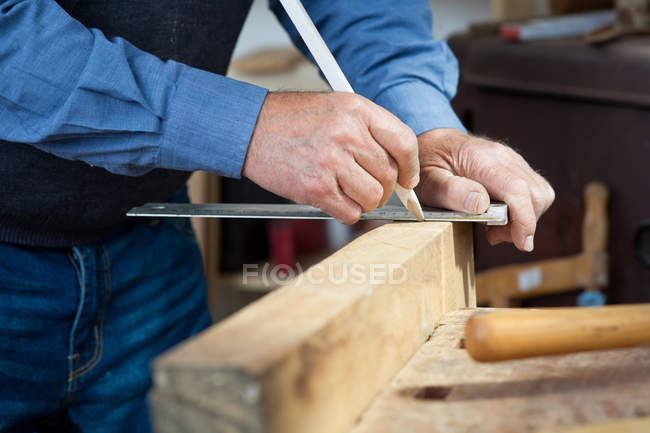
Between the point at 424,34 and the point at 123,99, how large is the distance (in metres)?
0.56

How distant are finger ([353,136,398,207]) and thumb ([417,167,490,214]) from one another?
0.11 m

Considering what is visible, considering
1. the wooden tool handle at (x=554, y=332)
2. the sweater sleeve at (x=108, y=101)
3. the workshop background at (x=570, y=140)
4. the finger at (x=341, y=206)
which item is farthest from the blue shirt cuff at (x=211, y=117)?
the workshop background at (x=570, y=140)

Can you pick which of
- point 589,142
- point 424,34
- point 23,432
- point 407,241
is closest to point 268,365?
point 407,241

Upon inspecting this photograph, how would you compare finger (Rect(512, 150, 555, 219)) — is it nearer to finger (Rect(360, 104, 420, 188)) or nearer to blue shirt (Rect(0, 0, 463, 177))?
finger (Rect(360, 104, 420, 188))

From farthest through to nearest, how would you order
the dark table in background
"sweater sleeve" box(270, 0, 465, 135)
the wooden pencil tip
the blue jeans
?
the dark table in background
"sweater sleeve" box(270, 0, 465, 135)
the blue jeans
the wooden pencil tip

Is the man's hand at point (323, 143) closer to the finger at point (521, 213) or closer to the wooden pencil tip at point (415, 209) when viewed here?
the wooden pencil tip at point (415, 209)

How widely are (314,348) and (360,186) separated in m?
0.32

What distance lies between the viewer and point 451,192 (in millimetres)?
857

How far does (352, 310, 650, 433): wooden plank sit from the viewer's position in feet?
1.63

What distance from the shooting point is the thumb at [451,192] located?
0.83 metres

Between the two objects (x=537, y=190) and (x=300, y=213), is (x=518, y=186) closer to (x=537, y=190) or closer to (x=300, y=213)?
(x=537, y=190)

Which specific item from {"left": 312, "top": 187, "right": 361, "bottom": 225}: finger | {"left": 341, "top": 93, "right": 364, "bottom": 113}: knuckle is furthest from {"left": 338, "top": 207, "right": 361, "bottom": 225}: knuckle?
{"left": 341, "top": 93, "right": 364, "bottom": 113}: knuckle

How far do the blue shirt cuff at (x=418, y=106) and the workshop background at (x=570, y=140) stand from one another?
2.21 ft

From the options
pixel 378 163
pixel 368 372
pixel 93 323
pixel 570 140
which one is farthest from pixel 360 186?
pixel 570 140
